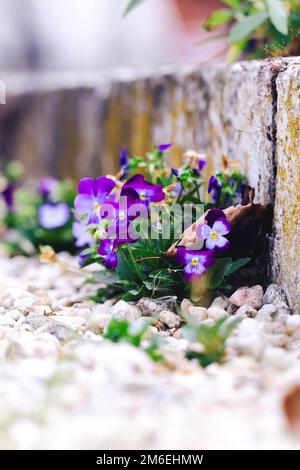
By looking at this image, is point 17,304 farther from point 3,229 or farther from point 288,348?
point 3,229

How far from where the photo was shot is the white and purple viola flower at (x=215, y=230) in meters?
1.84

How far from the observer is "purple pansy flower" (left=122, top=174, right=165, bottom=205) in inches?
75.5

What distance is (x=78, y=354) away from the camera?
54.8 inches

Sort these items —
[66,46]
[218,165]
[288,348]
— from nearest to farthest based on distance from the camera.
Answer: [288,348], [218,165], [66,46]

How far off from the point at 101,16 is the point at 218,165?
→ 5.75 m

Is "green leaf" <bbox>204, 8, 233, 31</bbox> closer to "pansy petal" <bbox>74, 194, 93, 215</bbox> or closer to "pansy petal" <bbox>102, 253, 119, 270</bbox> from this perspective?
"pansy petal" <bbox>74, 194, 93, 215</bbox>

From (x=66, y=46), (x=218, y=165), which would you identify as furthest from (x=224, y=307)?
(x=66, y=46)

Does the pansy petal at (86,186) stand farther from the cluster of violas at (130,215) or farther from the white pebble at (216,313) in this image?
the white pebble at (216,313)

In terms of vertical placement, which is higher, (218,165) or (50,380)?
A: (218,165)

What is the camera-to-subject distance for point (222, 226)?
72.5 inches

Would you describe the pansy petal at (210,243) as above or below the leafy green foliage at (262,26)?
below

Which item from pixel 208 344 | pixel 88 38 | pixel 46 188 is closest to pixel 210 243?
pixel 208 344

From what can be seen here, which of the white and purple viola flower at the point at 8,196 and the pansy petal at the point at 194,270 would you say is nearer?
the pansy petal at the point at 194,270

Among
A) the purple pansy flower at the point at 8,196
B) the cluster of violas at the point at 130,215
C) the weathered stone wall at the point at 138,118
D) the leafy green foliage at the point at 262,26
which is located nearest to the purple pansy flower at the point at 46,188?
the purple pansy flower at the point at 8,196
